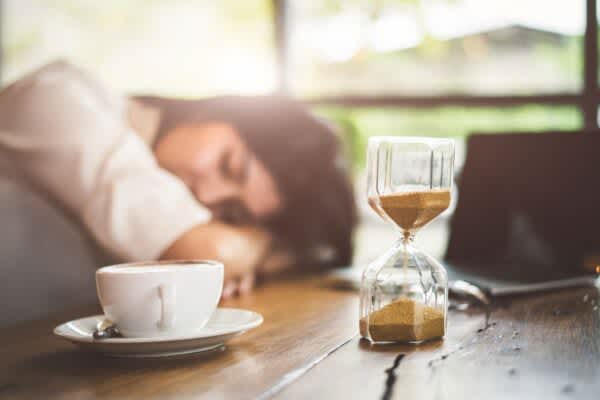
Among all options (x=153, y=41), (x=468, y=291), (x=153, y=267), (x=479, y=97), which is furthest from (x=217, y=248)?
(x=153, y=41)

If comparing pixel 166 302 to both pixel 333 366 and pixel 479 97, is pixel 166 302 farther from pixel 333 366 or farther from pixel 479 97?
pixel 479 97

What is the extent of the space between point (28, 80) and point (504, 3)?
63.1 inches

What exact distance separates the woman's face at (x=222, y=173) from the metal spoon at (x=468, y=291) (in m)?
0.50

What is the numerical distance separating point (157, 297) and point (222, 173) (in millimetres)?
828

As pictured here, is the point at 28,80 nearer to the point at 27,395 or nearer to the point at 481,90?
the point at 27,395

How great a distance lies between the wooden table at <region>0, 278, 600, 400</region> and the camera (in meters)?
0.64

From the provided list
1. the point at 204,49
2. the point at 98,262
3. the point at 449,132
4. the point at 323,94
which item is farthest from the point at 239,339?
the point at 204,49

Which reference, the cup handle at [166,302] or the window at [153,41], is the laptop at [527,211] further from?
the window at [153,41]

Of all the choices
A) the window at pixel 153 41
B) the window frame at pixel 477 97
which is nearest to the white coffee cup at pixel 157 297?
the window frame at pixel 477 97

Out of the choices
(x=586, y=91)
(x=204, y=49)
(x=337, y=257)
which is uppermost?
(x=204, y=49)

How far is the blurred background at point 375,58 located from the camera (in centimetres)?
245

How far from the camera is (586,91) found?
2.40 meters

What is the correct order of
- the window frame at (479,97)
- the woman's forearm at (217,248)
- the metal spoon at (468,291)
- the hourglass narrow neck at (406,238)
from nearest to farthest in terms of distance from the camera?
the hourglass narrow neck at (406,238), the metal spoon at (468,291), the woman's forearm at (217,248), the window frame at (479,97)

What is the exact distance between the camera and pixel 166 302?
0.75 m
